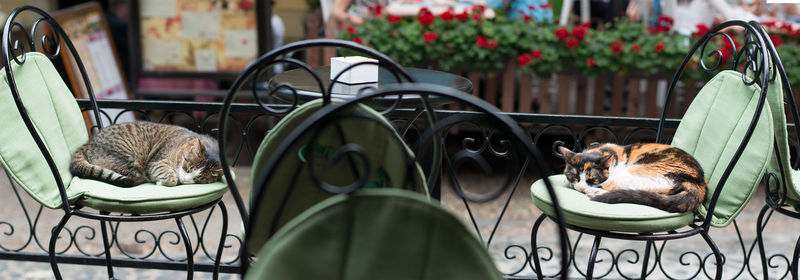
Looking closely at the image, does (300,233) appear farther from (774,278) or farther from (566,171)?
(774,278)

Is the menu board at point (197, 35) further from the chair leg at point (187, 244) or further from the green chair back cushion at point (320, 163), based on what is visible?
the green chair back cushion at point (320, 163)

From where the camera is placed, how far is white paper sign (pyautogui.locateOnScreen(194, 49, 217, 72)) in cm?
618

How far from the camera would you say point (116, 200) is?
258cm

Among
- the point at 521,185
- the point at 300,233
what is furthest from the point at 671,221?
the point at 521,185

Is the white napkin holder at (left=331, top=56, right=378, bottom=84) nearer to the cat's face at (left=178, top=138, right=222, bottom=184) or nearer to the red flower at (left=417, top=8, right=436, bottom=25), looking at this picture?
the cat's face at (left=178, top=138, right=222, bottom=184)

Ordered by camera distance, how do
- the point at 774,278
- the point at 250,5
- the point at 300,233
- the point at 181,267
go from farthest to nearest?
the point at 250,5
the point at 774,278
the point at 181,267
the point at 300,233

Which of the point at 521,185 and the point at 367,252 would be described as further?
the point at 521,185

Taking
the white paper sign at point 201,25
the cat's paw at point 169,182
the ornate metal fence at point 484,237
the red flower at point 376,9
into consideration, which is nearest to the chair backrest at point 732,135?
the ornate metal fence at point 484,237

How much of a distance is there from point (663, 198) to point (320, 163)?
1.23 metres

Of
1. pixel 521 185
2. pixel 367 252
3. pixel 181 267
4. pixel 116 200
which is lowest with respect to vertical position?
pixel 521 185

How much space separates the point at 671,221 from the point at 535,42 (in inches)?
121

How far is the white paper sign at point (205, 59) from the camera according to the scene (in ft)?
20.3

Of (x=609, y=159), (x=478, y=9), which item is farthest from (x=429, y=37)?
(x=609, y=159)

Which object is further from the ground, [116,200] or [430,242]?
[430,242]
